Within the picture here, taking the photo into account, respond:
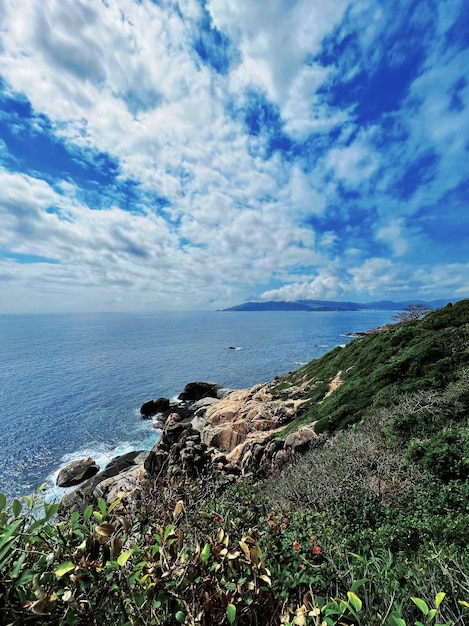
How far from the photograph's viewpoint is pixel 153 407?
40.6 m

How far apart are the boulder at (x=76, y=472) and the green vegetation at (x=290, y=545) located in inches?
900

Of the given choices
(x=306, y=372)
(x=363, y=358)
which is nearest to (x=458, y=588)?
(x=363, y=358)

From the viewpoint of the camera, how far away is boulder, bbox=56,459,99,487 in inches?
980

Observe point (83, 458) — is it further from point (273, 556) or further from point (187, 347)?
point (187, 347)

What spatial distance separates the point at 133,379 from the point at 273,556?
180 ft

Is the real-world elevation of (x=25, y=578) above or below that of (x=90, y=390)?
above

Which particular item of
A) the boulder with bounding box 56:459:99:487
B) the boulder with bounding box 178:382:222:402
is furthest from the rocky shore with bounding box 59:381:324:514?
the boulder with bounding box 178:382:222:402

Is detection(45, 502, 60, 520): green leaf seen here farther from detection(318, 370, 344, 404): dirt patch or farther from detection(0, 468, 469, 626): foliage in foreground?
detection(318, 370, 344, 404): dirt patch

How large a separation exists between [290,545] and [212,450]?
1330 cm

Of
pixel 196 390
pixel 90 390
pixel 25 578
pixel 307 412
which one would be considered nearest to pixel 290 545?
pixel 25 578

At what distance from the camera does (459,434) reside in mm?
7680

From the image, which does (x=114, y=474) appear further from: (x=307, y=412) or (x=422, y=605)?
(x=422, y=605)

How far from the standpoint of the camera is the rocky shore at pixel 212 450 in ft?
41.0

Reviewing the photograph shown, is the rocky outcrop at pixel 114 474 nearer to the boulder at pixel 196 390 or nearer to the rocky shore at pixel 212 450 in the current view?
the rocky shore at pixel 212 450
